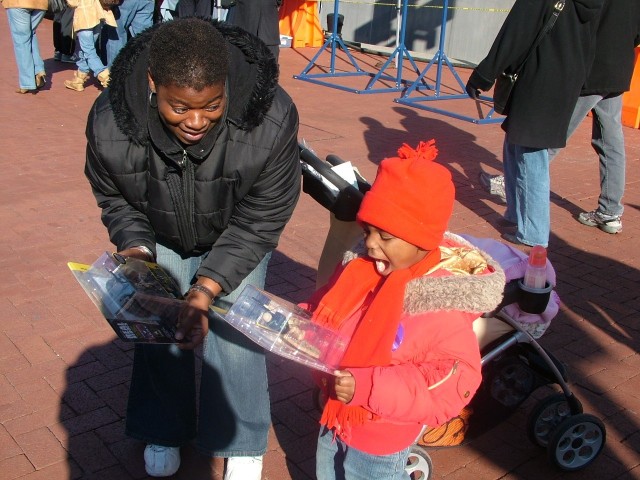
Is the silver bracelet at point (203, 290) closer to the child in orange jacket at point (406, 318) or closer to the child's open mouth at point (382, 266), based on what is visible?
the child in orange jacket at point (406, 318)

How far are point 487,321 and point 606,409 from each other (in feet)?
4.08

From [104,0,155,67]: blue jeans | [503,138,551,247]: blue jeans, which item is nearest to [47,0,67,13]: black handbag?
[104,0,155,67]: blue jeans

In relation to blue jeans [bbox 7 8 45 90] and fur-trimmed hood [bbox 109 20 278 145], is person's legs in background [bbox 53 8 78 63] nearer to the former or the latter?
blue jeans [bbox 7 8 45 90]

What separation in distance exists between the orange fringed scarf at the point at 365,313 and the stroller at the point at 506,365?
0.48m

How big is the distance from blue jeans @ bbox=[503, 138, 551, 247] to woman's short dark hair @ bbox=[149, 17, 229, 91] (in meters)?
3.55

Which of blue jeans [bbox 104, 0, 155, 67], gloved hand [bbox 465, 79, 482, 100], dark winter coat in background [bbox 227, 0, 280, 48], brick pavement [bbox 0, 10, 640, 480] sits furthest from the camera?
blue jeans [bbox 104, 0, 155, 67]

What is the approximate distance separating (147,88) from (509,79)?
3.53 metres

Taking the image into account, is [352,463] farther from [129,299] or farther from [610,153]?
[610,153]

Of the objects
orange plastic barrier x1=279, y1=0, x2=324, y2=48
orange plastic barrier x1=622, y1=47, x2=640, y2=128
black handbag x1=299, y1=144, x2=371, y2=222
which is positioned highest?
black handbag x1=299, y1=144, x2=371, y2=222

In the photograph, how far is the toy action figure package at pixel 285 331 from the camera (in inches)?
89.0

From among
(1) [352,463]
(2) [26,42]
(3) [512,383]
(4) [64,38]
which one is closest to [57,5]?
(2) [26,42]

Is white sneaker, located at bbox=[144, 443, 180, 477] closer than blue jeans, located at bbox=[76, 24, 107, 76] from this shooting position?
Yes

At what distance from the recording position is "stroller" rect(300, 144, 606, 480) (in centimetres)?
289

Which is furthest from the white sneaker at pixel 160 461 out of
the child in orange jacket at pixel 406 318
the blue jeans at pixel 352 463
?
the child in orange jacket at pixel 406 318
